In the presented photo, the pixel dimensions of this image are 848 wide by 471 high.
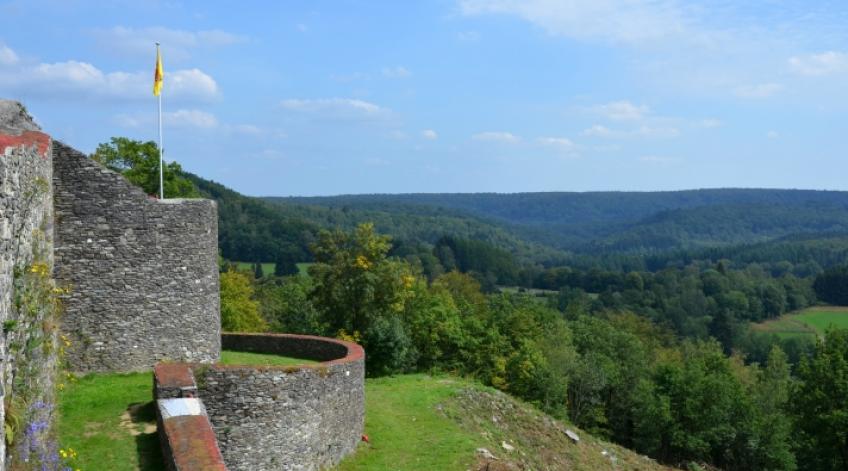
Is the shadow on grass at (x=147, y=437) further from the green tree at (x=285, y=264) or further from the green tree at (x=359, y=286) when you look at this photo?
the green tree at (x=285, y=264)

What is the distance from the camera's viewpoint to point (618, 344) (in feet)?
212

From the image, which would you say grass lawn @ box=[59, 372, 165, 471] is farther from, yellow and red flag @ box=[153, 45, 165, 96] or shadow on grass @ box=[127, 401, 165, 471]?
yellow and red flag @ box=[153, 45, 165, 96]

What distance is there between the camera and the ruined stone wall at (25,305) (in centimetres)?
948

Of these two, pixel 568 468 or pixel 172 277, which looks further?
pixel 568 468

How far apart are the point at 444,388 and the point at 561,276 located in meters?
143

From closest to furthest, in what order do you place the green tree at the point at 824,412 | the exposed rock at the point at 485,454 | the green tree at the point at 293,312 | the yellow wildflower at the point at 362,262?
the exposed rock at the point at 485,454 → the green tree at the point at 824,412 → the yellow wildflower at the point at 362,262 → the green tree at the point at 293,312

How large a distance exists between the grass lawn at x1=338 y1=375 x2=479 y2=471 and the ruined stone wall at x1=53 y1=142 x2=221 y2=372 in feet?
18.7

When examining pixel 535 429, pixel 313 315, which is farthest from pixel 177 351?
pixel 313 315

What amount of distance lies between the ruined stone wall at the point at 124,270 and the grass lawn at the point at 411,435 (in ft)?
18.7

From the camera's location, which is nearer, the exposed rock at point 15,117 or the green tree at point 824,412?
the exposed rock at point 15,117

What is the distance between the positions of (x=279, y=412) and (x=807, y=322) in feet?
445

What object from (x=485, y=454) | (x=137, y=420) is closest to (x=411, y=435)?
(x=485, y=454)

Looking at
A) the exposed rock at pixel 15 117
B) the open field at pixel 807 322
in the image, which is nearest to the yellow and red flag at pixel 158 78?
the exposed rock at pixel 15 117

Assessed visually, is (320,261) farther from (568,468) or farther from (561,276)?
(561,276)
